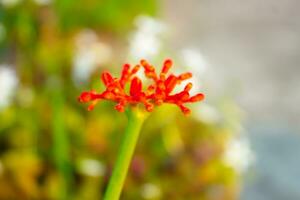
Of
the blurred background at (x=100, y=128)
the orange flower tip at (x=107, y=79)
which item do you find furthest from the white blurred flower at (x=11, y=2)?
the orange flower tip at (x=107, y=79)

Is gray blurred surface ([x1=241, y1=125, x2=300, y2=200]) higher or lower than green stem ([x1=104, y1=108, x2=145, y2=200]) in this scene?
higher

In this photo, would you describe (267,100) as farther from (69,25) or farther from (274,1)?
(69,25)

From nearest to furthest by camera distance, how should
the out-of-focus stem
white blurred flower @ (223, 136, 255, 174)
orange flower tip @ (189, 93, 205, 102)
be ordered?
orange flower tip @ (189, 93, 205, 102), the out-of-focus stem, white blurred flower @ (223, 136, 255, 174)

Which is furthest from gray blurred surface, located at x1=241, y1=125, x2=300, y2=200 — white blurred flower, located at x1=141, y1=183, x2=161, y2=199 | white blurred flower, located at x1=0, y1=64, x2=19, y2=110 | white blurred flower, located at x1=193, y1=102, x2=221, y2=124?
white blurred flower, located at x1=0, y1=64, x2=19, y2=110

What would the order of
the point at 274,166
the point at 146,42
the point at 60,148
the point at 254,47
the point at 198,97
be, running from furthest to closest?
the point at 254,47
the point at 274,166
the point at 146,42
the point at 60,148
the point at 198,97

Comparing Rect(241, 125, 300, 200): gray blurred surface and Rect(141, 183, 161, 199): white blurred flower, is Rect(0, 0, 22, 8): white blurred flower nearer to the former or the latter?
Rect(141, 183, 161, 199): white blurred flower

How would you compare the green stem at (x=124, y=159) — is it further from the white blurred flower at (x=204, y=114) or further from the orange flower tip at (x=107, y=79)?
the white blurred flower at (x=204, y=114)

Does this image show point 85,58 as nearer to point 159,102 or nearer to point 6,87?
point 6,87

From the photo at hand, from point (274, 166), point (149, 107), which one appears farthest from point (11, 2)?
point (149, 107)
